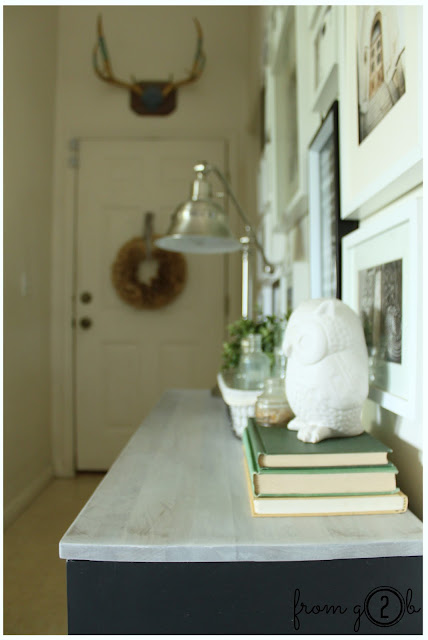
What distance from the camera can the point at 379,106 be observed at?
2.12 ft

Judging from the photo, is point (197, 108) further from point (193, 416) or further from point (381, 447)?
point (381, 447)

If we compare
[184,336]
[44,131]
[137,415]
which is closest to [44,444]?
[137,415]

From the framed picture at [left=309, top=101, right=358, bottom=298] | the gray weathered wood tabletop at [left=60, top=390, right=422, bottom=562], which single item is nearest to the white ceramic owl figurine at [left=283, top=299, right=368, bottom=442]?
the gray weathered wood tabletop at [left=60, top=390, right=422, bottom=562]

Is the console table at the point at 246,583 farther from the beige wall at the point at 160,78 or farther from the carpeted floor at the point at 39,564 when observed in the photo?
the beige wall at the point at 160,78

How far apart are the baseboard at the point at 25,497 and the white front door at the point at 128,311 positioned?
22 cm

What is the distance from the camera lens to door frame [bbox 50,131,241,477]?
288 centimetres

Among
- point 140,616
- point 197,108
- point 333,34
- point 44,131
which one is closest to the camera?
point 140,616

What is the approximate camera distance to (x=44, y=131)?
2758 millimetres

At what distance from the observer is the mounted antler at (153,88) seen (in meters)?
2.82

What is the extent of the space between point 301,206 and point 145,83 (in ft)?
6.79

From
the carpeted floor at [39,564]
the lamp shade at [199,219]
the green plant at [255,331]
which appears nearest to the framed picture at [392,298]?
the green plant at [255,331]

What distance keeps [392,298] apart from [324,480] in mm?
236

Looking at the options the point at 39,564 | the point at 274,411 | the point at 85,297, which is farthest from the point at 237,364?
the point at 85,297

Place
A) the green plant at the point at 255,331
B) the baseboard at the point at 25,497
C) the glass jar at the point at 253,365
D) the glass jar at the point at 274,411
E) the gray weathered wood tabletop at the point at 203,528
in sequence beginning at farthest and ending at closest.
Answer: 1. the baseboard at the point at 25,497
2. the green plant at the point at 255,331
3. the glass jar at the point at 253,365
4. the glass jar at the point at 274,411
5. the gray weathered wood tabletop at the point at 203,528
